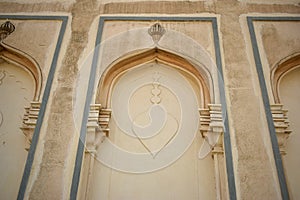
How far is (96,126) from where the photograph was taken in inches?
170

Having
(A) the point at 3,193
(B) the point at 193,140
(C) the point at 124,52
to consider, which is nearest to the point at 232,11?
(C) the point at 124,52

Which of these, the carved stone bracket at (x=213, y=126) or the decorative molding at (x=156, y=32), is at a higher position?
the decorative molding at (x=156, y=32)

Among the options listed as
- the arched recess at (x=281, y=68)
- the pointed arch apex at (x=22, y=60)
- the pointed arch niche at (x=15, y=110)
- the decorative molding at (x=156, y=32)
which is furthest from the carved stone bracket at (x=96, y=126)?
the arched recess at (x=281, y=68)

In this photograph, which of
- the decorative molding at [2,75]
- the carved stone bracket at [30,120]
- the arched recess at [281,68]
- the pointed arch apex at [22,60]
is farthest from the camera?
the decorative molding at [2,75]

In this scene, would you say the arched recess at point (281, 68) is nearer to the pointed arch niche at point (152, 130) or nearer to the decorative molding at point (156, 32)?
the pointed arch niche at point (152, 130)

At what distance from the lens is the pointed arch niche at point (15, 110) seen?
4.29 m

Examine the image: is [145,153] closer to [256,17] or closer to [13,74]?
[13,74]

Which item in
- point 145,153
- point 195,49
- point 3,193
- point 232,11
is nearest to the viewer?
point 3,193

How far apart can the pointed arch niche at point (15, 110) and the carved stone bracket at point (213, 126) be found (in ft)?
6.83

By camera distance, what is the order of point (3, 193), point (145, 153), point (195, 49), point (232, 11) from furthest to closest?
point (232, 11) → point (195, 49) → point (145, 153) → point (3, 193)

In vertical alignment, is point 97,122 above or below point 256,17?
below

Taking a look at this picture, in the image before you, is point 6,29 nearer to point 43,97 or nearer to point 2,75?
point 2,75

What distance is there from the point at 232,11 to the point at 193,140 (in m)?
2.18

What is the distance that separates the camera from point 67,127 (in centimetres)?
429
